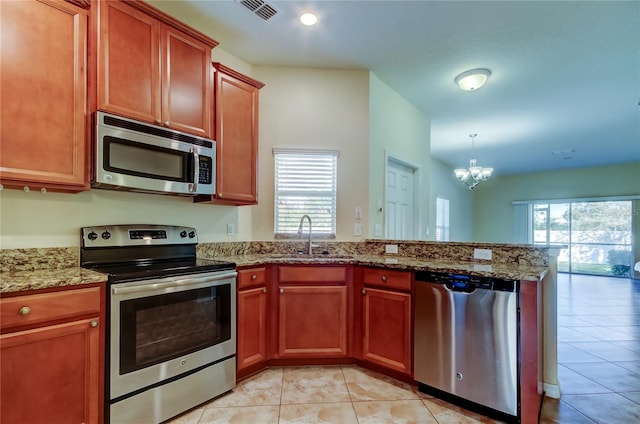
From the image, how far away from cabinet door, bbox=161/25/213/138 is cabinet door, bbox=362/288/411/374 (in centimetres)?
183

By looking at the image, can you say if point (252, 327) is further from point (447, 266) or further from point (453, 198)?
point (453, 198)

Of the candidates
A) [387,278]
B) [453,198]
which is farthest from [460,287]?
[453,198]

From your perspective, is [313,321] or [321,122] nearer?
[313,321]

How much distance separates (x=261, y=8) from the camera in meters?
2.31

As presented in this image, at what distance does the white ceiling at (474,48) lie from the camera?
7.62ft

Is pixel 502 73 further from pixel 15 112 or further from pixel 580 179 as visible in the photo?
pixel 580 179

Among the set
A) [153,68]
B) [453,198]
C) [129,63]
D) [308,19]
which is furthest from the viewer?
[453,198]

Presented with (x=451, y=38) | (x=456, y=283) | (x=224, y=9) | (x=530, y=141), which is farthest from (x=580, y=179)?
(x=224, y=9)

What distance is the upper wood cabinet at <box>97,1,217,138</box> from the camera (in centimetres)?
Answer: 185

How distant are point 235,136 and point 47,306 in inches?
65.0

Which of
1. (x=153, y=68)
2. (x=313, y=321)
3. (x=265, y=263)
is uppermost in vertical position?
(x=153, y=68)

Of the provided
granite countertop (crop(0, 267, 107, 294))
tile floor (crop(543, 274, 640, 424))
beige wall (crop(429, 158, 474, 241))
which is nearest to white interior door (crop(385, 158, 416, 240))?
tile floor (crop(543, 274, 640, 424))

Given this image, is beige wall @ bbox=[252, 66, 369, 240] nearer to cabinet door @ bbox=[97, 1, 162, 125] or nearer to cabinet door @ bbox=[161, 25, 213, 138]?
cabinet door @ bbox=[161, 25, 213, 138]

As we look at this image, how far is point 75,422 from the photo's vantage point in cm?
154
